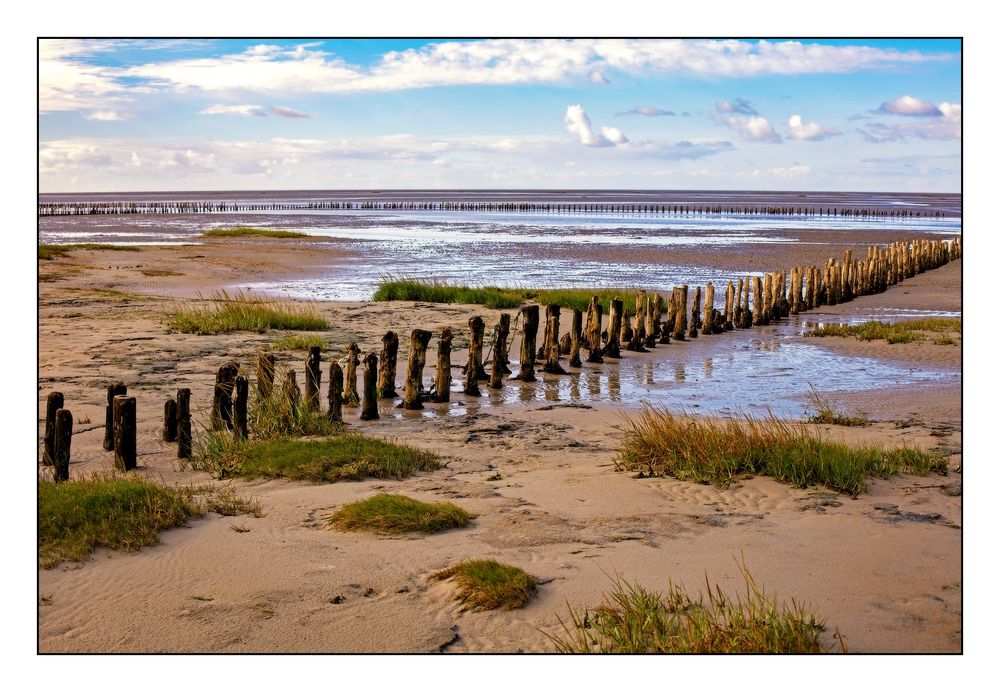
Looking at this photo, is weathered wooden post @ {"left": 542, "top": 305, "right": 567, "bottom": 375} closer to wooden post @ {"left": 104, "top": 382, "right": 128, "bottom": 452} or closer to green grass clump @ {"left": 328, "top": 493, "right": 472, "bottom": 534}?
wooden post @ {"left": 104, "top": 382, "right": 128, "bottom": 452}

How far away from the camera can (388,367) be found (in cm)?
1278

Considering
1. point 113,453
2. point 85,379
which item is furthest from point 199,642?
point 85,379

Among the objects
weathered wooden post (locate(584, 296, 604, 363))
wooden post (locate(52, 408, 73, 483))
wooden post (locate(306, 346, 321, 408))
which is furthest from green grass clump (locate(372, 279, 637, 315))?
wooden post (locate(52, 408, 73, 483))

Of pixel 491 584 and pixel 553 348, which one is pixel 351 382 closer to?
pixel 553 348

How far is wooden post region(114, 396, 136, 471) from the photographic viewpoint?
8680 mm

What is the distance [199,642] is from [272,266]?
31485 mm

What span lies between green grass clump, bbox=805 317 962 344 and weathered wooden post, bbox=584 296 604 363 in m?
5.64

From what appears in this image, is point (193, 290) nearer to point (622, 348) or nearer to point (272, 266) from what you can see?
point (272, 266)

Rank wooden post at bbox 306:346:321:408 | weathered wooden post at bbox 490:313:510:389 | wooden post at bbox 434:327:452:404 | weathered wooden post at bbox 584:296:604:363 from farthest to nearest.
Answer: weathered wooden post at bbox 584:296:604:363, weathered wooden post at bbox 490:313:510:389, wooden post at bbox 434:327:452:404, wooden post at bbox 306:346:321:408

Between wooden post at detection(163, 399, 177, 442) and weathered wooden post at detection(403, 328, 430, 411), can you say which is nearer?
wooden post at detection(163, 399, 177, 442)

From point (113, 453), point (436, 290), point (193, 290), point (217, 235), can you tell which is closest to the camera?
point (113, 453)

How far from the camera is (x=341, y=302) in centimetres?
2352

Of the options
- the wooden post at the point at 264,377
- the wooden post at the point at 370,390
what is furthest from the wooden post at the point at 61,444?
the wooden post at the point at 370,390

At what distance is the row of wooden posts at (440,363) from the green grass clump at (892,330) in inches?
78.0
